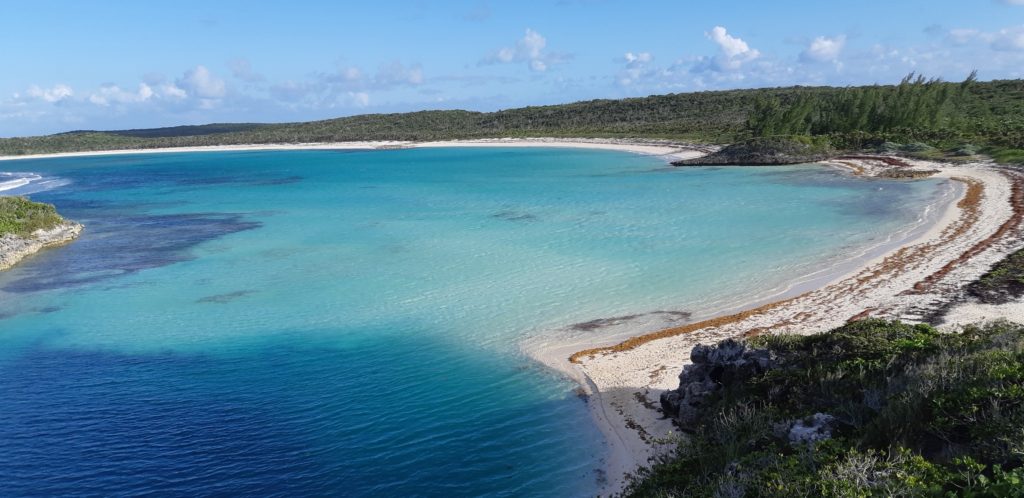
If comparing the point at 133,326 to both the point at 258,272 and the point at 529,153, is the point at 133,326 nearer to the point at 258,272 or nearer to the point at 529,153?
the point at 258,272

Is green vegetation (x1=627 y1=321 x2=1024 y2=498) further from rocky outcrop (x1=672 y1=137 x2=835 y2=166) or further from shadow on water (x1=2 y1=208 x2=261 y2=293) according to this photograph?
rocky outcrop (x1=672 y1=137 x2=835 y2=166)

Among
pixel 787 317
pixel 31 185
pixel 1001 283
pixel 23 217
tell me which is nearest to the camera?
pixel 787 317

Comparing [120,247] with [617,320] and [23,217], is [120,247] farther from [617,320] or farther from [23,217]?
[617,320]

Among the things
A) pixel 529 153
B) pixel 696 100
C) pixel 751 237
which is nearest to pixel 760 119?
pixel 529 153

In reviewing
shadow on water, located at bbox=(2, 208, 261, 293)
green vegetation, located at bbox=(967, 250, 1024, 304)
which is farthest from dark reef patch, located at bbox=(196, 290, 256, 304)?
green vegetation, located at bbox=(967, 250, 1024, 304)

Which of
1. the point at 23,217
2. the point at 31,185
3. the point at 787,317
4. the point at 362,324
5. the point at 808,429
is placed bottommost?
the point at 362,324

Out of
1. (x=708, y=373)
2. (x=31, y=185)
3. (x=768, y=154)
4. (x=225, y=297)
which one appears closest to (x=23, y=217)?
(x=225, y=297)

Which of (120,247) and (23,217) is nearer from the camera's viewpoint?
(120,247)
